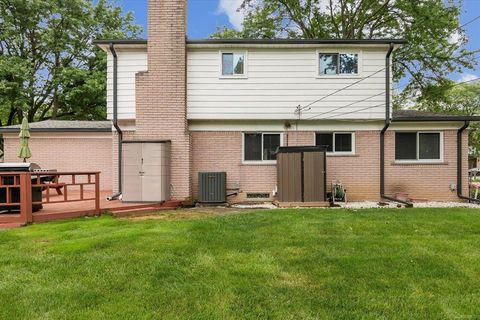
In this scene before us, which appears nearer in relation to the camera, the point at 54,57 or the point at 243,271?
the point at 243,271

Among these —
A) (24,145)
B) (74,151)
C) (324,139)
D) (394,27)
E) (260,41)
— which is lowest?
(74,151)

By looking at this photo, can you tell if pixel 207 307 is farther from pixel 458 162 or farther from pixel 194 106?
pixel 458 162

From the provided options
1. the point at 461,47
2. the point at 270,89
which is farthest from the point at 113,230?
the point at 461,47

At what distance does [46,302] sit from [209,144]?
8160mm

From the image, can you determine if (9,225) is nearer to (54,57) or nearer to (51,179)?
(51,179)

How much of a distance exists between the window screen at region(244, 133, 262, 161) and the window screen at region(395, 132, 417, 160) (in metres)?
4.68

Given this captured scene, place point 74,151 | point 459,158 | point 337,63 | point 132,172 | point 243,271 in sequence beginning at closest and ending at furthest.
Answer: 1. point 243,271
2. point 132,172
3. point 337,63
4. point 459,158
5. point 74,151

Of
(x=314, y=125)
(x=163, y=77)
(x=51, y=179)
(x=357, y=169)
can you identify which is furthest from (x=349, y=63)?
(x=51, y=179)

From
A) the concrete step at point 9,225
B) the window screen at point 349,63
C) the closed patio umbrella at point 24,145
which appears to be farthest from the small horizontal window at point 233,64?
the concrete step at point 9,225

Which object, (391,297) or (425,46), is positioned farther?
(425,46)

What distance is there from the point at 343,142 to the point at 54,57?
2044 cm

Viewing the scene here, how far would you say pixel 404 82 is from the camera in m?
20.3

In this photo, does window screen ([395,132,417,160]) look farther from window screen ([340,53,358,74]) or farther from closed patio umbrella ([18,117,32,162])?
closed patio umbrella ([18,117,32,162])

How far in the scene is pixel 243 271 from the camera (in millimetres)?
4117
